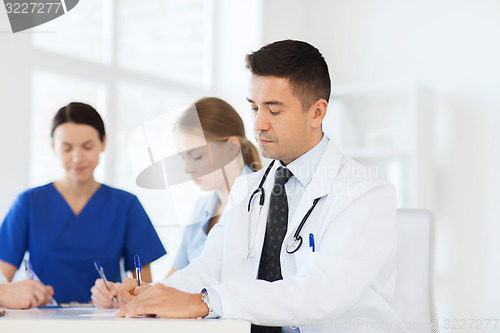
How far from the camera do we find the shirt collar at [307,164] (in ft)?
5.16

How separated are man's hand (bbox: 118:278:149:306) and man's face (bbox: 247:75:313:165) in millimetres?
446

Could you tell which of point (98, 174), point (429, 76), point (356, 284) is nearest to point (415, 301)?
point (356, 284)

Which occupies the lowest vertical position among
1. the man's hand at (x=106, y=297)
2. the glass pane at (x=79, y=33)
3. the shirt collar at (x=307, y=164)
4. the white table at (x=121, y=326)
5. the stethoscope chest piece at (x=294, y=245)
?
the man's hand at (x=106, y=297)

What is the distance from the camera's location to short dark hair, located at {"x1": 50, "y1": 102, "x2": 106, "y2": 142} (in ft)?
6.80

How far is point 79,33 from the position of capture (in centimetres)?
313

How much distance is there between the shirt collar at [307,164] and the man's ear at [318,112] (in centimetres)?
6

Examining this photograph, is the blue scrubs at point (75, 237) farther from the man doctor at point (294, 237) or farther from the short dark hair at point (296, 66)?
the short dark hair at point (296, 66)

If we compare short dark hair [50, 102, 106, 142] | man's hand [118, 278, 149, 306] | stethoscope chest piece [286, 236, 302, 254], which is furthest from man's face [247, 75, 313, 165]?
short dark hair [50, 102, 106, 142]

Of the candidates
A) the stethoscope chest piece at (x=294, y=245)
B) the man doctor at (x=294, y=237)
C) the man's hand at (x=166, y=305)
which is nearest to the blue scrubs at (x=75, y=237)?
the man doctor at (x=294, y=237)

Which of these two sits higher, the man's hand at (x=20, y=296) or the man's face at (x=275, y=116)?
the man's face at (x=275, y=116)

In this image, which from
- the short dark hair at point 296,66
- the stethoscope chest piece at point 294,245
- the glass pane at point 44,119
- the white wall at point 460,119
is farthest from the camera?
the white wall at point 460,119

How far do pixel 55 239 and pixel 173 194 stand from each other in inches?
25.5

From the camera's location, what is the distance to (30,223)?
2.09 meters

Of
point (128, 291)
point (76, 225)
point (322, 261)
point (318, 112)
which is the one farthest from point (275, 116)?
point (76, 225)
